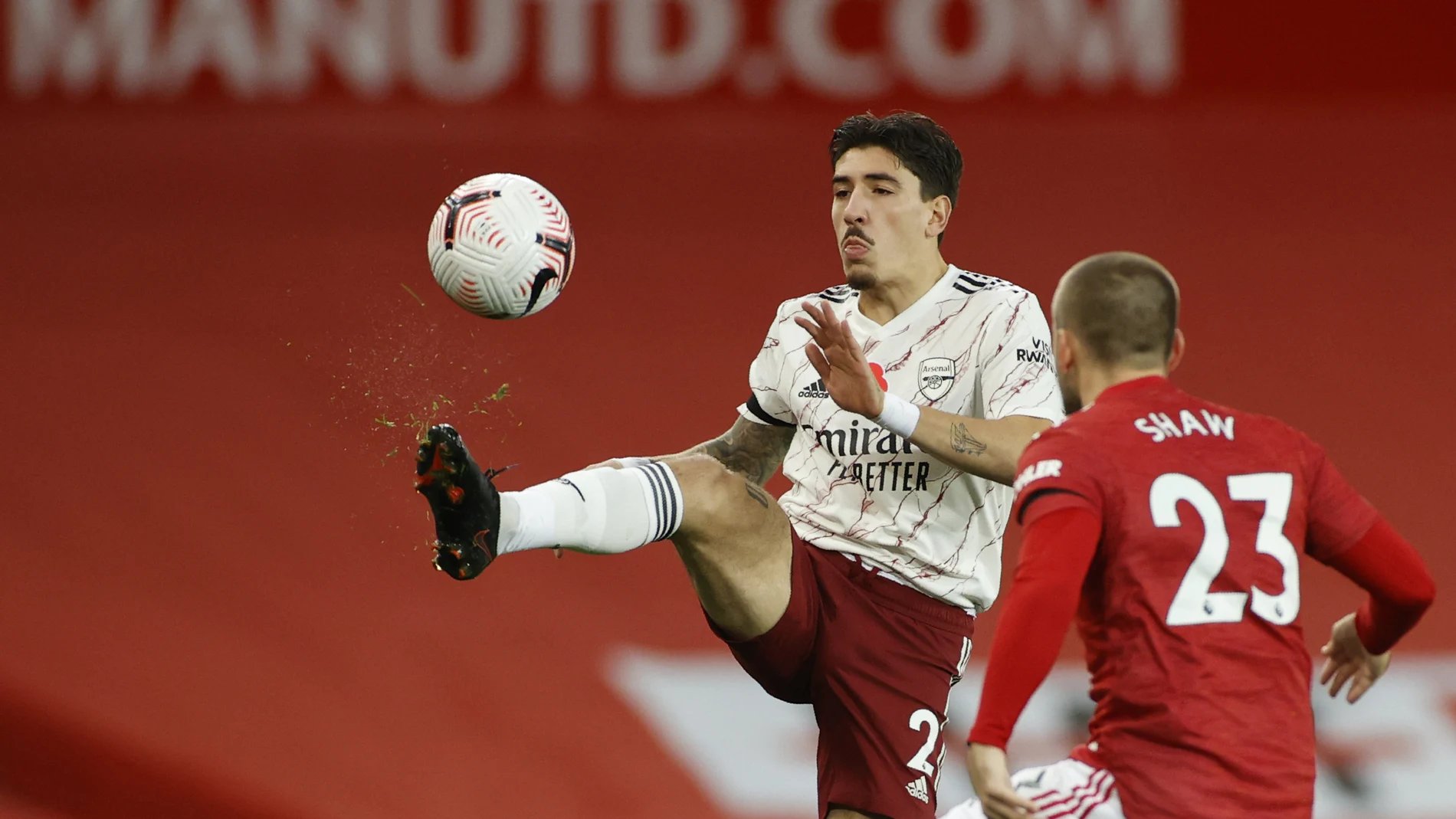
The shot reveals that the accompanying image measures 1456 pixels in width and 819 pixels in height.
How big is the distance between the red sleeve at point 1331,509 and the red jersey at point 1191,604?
61 millimetres

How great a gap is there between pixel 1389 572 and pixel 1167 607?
493 millimetres

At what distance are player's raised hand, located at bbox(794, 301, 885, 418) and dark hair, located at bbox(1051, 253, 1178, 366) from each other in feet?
2.38

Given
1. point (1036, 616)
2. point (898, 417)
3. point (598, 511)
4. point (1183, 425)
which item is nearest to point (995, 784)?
point (1036, 616)

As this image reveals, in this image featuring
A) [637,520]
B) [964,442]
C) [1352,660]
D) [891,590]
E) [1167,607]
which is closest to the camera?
[1167,607]

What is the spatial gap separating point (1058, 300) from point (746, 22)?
6421mm

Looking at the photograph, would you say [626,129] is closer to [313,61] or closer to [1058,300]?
[313,61]

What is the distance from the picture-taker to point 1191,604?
9.34 feet

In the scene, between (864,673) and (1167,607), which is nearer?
(1167,607)

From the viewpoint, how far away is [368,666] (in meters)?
6.98

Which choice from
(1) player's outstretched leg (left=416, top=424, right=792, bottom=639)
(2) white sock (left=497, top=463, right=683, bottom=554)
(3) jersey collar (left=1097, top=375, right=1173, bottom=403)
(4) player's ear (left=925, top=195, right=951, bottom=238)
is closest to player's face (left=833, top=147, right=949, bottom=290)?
(4) player's ear (left=925, top=195, right=951, bottom=238)

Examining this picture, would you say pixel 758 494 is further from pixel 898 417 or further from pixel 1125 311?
pixel 1125 311

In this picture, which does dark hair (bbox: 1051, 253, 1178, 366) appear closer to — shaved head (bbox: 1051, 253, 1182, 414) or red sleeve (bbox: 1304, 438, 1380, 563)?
shaved head (bbox: 1051, 253, 1182, 414)

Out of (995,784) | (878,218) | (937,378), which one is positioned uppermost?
(878,218)

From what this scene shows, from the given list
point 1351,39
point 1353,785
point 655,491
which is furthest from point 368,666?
point 1351,39
